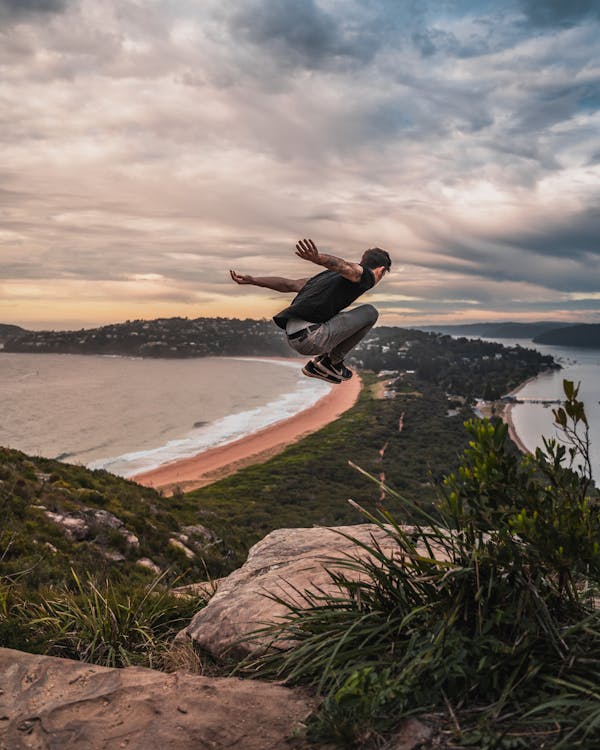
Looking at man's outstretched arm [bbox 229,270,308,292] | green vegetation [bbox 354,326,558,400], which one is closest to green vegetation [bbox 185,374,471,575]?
man's outstretched arm [bbox 229,270,308,292]

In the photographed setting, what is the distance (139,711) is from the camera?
403 cm

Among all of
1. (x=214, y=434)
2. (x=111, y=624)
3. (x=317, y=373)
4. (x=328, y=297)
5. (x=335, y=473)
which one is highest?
(x=328, y=297)

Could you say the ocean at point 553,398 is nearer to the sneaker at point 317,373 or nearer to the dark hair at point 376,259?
the sneaker at point 317,373

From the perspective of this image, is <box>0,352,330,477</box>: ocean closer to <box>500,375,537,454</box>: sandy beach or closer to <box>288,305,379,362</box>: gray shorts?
<box>500,375,537,454</box>: sandy beach

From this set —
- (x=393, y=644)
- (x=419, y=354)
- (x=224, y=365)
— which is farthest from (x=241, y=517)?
(x=224, y=365)

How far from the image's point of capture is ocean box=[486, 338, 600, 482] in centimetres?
6744

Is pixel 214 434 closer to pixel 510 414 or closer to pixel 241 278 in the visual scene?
pixel 510 414

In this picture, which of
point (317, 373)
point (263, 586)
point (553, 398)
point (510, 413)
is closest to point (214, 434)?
point (510, 413)

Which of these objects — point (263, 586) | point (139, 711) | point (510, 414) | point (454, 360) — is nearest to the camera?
point (139, 711)

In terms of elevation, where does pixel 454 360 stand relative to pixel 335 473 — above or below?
above

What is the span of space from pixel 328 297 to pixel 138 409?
84433 mm

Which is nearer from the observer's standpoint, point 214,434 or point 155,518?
point 155,518

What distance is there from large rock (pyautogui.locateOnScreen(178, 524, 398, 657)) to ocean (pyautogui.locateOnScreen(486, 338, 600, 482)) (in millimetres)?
28734

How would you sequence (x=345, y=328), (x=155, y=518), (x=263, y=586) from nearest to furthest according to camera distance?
(x=345, y=328) < (x=263, y=586) < (x=155, y=518)
